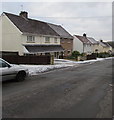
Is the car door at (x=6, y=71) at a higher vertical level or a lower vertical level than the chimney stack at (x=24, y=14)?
lower

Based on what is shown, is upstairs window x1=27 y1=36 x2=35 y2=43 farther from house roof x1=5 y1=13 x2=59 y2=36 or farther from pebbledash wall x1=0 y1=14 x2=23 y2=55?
pebbledash wall x1=0 y1=14 x2=23 y2=55

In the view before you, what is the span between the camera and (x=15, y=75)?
36.0ft

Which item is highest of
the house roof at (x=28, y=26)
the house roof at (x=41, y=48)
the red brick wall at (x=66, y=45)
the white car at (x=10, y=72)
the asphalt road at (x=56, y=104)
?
the house roof at (x=28, y=26)

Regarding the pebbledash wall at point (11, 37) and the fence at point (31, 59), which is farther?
the pebbledash wall at point (11, 37)

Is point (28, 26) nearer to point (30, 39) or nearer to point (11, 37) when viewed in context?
point (30, 39)

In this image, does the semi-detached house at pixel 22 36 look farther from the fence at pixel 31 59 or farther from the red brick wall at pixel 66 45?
the red brick wall at pixel 66 45

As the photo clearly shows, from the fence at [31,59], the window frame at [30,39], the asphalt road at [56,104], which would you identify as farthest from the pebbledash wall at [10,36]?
the asphalt road at [56,104]

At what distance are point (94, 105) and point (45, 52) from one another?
25595 millimetres

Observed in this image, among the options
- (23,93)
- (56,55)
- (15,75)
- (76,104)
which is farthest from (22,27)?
(76,104)

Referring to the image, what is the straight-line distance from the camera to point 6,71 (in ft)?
33.8

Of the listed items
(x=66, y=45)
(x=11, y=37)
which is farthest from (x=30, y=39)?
(x=66, y=45)

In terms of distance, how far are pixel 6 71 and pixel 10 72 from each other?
0.32m

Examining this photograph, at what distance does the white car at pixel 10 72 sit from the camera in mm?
10172

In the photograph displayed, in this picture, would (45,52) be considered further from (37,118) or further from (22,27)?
(37,118)
